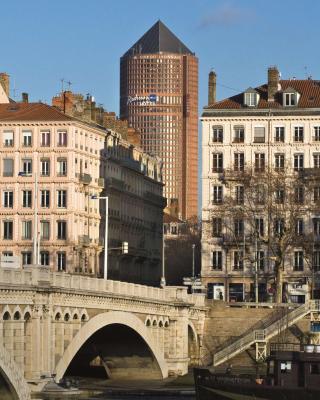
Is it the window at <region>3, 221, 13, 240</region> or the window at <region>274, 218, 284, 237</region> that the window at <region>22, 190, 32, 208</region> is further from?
the window at <region>274, 218, 284, 237</region>

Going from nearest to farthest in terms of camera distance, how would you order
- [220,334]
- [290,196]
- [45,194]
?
[220,334] → [290,196] → [45,194]

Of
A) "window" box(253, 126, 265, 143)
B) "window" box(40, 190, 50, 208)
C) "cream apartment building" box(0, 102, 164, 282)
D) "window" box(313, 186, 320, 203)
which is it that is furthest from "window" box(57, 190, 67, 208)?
"window" box(313, 186, 320, 203)

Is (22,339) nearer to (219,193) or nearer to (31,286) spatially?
(31,286)

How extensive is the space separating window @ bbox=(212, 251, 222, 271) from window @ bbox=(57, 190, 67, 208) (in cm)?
1525

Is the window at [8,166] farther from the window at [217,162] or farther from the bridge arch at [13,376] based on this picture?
the bridge arch at [13,376]

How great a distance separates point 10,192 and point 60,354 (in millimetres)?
71862

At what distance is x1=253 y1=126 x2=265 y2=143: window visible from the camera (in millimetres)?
150000

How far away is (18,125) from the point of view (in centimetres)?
15425

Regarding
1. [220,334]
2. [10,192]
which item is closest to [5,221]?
[10,192]

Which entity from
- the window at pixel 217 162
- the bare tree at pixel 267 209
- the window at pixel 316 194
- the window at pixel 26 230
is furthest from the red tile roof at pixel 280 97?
the window at pixel 26 230

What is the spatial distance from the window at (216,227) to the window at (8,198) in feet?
65.4

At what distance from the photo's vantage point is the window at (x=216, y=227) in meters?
148

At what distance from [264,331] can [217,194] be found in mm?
28205

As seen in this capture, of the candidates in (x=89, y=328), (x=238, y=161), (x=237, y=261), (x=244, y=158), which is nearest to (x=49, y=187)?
(x=238, y=161)
